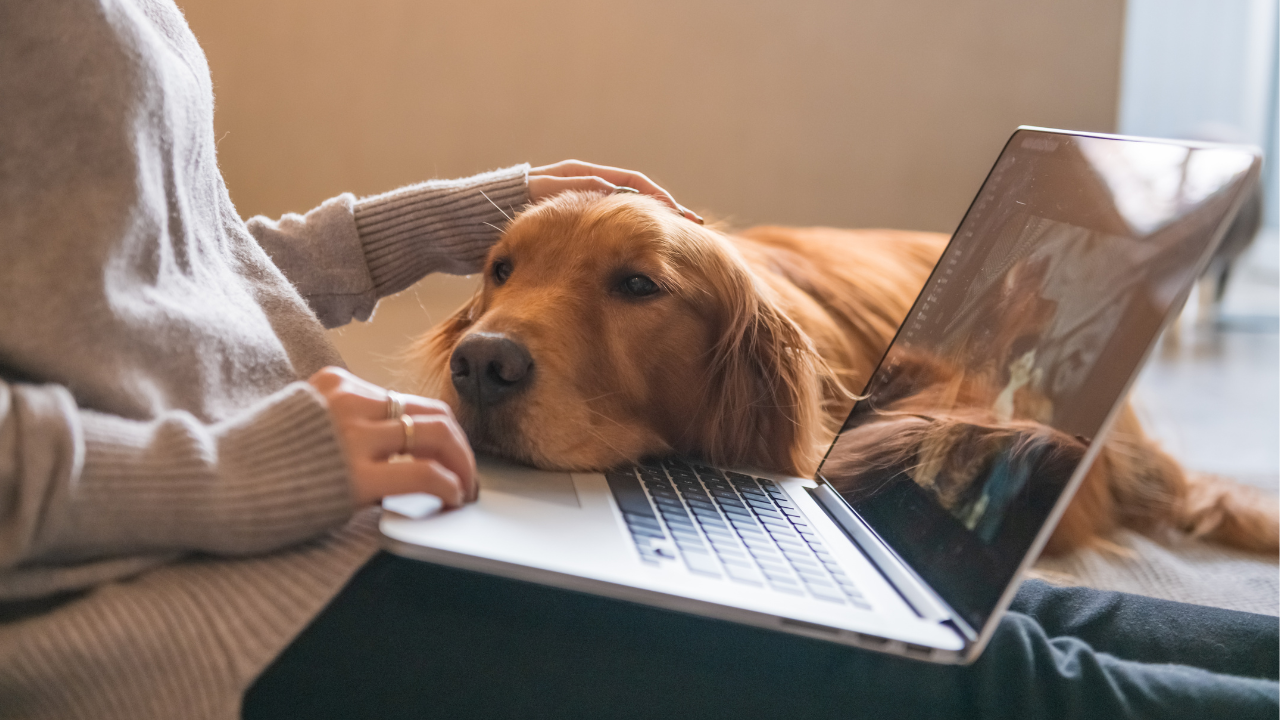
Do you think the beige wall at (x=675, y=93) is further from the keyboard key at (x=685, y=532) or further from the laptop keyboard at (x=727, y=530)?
the keyboard key at (x=685, y=532)

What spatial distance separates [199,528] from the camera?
70cm

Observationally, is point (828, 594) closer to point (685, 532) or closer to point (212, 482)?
point (685, 532)

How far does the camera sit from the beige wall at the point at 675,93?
11.2ft

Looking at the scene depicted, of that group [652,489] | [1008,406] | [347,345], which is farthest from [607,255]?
[347,345]

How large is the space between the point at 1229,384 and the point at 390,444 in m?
3.65

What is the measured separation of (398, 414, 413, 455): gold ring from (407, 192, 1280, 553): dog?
320mm

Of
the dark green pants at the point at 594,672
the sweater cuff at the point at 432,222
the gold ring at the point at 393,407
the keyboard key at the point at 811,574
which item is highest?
the sweater cuff at the point at 432,222

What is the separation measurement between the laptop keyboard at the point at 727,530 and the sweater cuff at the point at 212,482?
27cm

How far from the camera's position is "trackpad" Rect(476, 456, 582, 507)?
0.92 m

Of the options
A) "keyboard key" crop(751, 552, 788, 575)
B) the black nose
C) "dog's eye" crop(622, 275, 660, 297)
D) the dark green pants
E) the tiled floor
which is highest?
"dog's eye" crop(622, 275, 660, 297)

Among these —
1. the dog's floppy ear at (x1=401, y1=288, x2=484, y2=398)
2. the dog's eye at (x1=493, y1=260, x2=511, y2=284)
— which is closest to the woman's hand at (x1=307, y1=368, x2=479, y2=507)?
the dog's eye at (x1=493, y1=260, x2=511, y2=284)

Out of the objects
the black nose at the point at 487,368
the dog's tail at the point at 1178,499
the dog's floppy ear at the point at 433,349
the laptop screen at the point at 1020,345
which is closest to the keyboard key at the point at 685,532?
the laptop screen at the point at 1020,345

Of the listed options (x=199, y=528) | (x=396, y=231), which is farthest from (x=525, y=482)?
(x=396, y=231)

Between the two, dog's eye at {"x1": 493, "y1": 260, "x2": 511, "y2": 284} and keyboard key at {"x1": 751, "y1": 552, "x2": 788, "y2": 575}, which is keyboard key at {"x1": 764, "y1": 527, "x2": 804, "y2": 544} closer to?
Result: keyboard key at {"x1": 751, "y1": 552, "x2": 788, "y2": 575}
